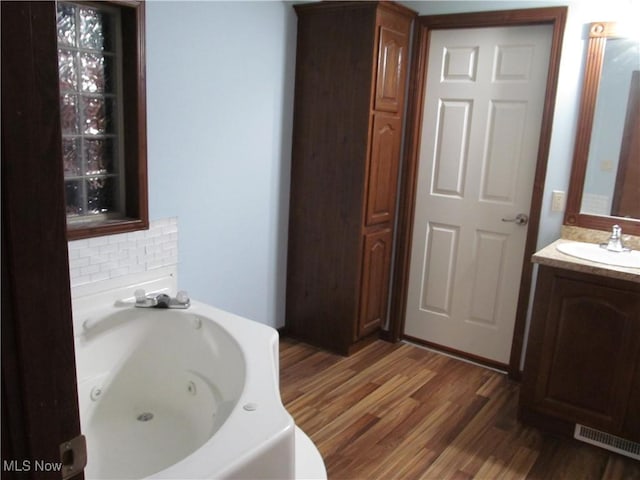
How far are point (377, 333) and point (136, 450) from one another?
71.6 inches

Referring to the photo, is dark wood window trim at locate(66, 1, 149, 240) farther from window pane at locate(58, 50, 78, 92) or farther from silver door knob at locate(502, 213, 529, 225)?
silver door knob at locate(502, 213, 529, 225)

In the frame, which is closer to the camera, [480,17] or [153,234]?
[153,234]

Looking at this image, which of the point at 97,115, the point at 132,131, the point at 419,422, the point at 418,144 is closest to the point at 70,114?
the point at 97,115

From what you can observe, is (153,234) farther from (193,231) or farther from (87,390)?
(87,390)

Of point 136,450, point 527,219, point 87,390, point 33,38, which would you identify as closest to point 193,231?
point 87,390

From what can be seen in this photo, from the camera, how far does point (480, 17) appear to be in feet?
9.37

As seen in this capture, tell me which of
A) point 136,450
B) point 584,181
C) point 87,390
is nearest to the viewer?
point 136,450

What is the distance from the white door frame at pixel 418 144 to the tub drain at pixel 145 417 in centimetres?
168

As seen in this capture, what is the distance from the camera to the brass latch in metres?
0.67

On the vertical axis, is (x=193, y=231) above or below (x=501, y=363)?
above

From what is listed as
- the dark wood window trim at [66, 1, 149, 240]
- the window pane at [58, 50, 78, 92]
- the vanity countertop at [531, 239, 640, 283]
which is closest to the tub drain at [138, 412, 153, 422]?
the dark wood window trim at [66, 1, 149, 240]

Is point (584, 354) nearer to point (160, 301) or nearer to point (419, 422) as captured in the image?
point (419, 422)

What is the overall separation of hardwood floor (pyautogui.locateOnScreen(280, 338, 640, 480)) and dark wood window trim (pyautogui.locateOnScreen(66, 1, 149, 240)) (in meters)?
1.20

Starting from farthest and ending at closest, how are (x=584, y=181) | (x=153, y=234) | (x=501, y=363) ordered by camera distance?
(x=501, y=363)
(x=584, y=181)
(x=153, y=234)
